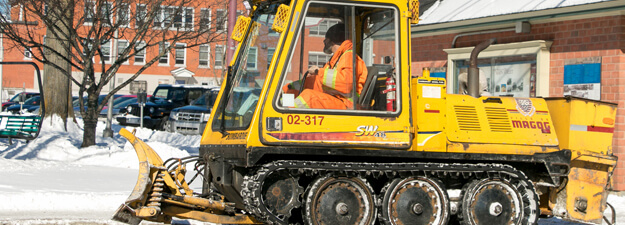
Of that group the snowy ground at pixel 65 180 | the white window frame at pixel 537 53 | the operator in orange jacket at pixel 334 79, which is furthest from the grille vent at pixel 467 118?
the white window frame at pixel 537 53

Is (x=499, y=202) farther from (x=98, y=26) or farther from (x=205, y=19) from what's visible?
(x=98, y=26)

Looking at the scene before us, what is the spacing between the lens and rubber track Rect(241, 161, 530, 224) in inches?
249

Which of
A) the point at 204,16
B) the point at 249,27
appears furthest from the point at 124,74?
the point at 249,27

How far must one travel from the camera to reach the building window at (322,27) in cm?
678

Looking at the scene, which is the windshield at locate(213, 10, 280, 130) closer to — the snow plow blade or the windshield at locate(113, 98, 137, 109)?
the snow plow blade

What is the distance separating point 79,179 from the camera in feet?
37.8

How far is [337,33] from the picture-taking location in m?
6.92

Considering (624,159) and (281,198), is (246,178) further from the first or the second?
(624,159)

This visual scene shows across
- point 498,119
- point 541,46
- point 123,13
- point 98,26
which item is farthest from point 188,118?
point 498,119

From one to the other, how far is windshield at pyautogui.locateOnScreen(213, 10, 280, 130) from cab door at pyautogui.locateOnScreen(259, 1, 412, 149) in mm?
276

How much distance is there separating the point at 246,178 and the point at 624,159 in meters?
7.98

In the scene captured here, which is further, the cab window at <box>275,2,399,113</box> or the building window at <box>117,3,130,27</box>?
the building window at <box>117,3,130,27</box>

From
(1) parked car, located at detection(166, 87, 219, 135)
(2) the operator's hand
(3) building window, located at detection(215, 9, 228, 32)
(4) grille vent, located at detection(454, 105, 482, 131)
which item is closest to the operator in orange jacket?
(2) the operator's hand

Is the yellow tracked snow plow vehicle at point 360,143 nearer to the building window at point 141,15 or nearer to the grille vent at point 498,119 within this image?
the grille vent at point 498,119
